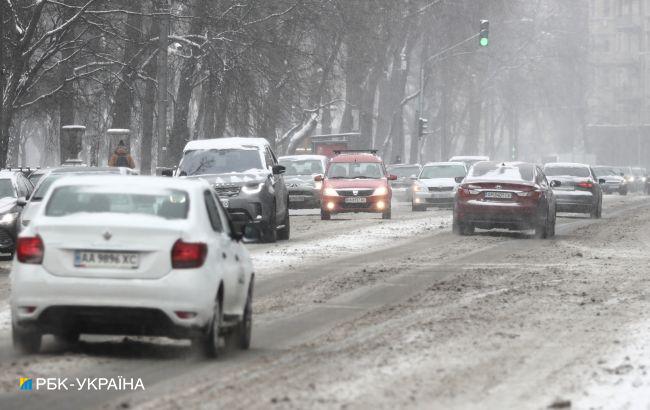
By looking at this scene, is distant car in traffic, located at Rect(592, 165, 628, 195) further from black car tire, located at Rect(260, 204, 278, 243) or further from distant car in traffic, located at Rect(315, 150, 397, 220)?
black car tire, located at Rect(260, 204, 278, 243)

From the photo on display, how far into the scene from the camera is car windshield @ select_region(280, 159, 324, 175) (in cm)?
4606

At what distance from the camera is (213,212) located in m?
12.4

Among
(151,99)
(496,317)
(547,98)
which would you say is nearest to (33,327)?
(496,317)

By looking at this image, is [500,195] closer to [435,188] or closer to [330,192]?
[330,192]

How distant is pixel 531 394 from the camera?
392 inches

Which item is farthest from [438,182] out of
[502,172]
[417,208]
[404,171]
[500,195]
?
[500,195]

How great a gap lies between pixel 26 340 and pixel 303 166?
114 ft

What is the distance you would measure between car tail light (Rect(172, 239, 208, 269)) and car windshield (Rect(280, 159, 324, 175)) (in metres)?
34.6

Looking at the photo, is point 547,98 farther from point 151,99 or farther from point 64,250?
point 64,250

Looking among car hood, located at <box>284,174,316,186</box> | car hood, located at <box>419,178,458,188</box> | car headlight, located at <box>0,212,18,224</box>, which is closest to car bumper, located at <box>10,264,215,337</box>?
car headlight, located at <box>0,212,18,224</box>

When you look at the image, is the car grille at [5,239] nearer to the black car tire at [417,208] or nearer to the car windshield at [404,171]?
the black car tire at [417,208]

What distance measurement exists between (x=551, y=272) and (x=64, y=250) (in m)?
→ 11.2

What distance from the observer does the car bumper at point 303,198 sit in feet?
150

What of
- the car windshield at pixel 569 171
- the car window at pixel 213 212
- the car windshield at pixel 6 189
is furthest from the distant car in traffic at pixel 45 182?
the car windshield at pixel 569 171
